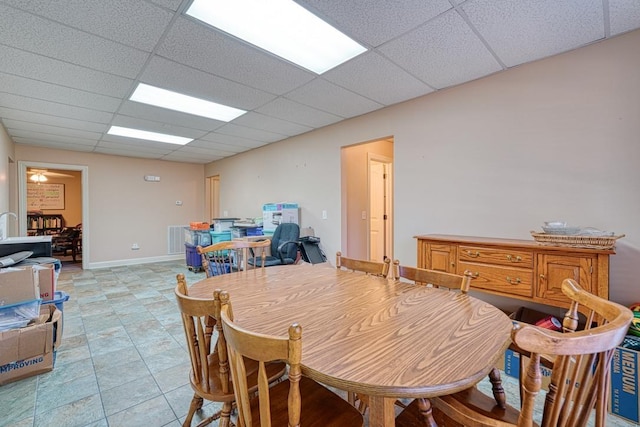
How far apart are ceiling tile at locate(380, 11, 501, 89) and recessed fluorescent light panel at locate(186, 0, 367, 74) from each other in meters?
0.36

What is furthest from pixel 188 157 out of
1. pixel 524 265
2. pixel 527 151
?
pixel 524 265

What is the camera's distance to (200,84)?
109 inches

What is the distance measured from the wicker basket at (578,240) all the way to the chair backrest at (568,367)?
3.87 ft

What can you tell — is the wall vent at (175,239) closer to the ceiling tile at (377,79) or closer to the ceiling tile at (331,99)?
the ceiling tile at (331,99)

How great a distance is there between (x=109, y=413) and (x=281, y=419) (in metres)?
1.41

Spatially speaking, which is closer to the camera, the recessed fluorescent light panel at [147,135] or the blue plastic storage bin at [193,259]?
the recessed fluorescent light panel at [147,135]

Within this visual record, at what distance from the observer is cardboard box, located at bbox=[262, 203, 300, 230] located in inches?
181

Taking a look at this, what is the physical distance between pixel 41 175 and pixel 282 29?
9.12 metres

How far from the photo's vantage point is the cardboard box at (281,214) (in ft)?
15.1

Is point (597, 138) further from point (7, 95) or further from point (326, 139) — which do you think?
point (7, 95)

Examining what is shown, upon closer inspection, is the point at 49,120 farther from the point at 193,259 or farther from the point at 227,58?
the point at 227,58

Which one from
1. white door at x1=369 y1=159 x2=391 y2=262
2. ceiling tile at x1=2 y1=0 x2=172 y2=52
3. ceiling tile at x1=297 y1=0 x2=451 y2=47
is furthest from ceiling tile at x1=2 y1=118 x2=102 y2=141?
white door at x1=369 y1=159 x2=391 y2=262

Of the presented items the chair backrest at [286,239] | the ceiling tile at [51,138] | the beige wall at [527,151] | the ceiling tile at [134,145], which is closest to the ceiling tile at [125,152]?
the ceiling tile at [134,145]

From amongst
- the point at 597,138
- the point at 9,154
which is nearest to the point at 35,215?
the point at 9,154
